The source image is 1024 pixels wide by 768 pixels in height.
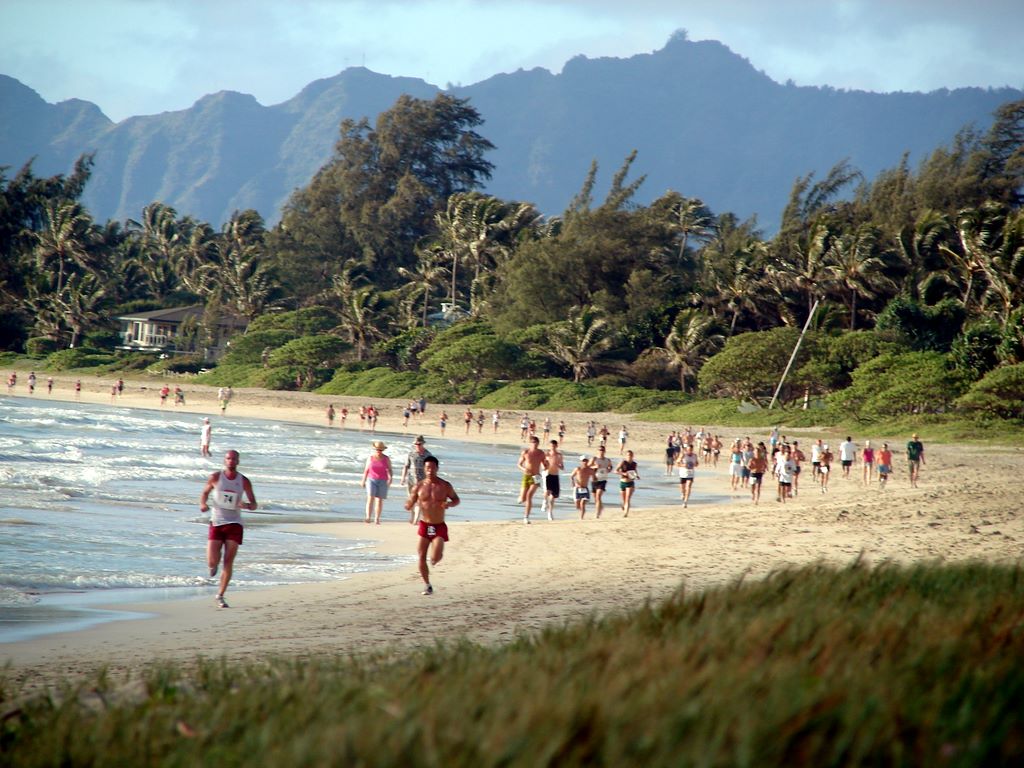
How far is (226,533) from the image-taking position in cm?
1022

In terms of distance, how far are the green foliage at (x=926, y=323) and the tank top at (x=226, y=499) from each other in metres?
40.5

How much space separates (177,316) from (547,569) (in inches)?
2892

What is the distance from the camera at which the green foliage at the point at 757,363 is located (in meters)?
47.8

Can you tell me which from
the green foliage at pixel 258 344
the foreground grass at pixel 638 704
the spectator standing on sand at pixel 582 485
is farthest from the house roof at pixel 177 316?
the foreground grass at pixel 638 704

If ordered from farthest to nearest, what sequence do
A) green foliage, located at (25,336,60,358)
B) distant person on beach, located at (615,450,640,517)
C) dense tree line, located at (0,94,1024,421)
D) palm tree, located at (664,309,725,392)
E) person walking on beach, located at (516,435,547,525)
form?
green foliage, located at (25,336,60,358)
palm tree, located at (664,309,725,392)
dense tree line, located at (0,94,1024,421)
distant person on beach, located at (615,450,640,517)
person walking on beach, located at (516,435,547,525)

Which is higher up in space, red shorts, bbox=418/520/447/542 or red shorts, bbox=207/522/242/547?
red shorts, bbox=418/520/447/542

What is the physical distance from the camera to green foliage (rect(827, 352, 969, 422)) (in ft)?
134


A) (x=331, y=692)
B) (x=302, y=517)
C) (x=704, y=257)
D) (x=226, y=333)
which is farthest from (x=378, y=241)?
(x=331, y=692)

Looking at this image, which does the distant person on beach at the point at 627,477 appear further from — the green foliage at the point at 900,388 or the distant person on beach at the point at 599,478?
the green foliage at the point at 900,388

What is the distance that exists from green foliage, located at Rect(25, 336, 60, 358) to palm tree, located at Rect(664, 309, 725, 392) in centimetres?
4643

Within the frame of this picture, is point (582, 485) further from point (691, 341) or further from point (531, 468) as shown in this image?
point (691, 341)

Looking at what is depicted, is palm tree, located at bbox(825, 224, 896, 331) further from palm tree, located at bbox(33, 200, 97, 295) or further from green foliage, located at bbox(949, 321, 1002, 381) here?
palm tree, located at bbox(33, 200, 97, 295)

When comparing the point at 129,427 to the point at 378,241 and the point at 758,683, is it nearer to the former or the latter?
the point at 758,683

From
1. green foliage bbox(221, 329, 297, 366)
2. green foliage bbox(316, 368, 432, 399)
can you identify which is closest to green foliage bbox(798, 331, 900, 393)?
green foliage bbox(316, 368, 432, 399)
